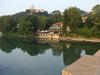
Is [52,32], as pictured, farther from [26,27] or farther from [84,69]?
[84,69]

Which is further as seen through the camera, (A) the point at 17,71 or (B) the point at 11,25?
(B) the point at 11,25

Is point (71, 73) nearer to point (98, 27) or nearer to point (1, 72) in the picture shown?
point (1, 72)

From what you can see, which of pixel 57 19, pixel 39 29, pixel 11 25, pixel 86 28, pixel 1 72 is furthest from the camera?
pixel 57 19

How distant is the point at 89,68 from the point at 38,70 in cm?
826

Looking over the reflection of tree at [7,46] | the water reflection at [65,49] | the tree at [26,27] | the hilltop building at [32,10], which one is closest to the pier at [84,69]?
the water reflection at [65,49]

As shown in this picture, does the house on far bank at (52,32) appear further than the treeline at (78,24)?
Yes

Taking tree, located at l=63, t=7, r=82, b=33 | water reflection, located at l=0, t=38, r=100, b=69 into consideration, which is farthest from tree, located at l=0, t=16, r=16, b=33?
water reflection, located at l=0, t=38, r=100, b=69

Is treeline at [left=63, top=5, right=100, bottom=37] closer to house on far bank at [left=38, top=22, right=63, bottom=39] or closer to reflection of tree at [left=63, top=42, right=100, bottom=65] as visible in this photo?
house on far bank at [left=38, top=22, right=63, bottom=39]

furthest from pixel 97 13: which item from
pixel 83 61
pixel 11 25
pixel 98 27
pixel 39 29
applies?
pixel 83 61

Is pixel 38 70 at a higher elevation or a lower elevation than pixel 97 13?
lower

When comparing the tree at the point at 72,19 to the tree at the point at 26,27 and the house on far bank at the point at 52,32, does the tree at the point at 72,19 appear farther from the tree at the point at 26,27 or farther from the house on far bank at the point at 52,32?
the tree at the point at 26,27

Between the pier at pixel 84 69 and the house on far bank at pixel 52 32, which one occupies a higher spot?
the pier at pixel 84 69

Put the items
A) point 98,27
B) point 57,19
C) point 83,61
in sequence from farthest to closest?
1. point 57,19
2. point 98,27
3. point 83,61

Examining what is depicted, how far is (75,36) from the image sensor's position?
36.3 metres
